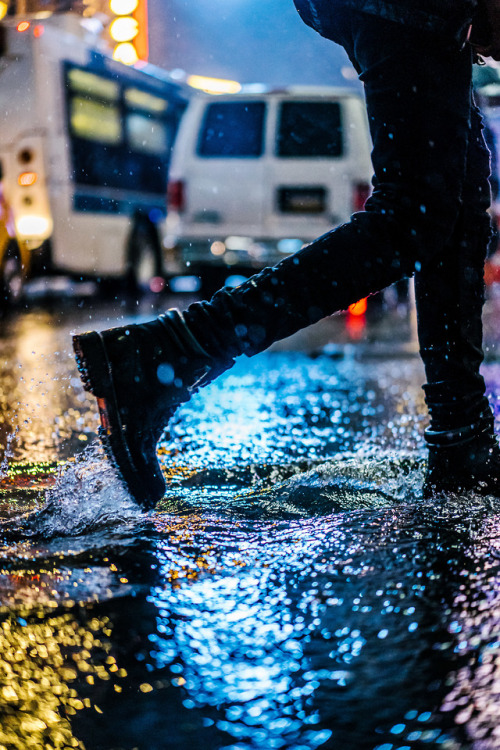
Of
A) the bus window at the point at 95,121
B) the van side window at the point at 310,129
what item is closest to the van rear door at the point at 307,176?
the van side window at the point at 310,129

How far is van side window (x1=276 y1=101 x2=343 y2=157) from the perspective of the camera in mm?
10177

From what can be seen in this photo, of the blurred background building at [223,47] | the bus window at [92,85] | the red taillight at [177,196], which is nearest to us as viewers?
the red taillight at [177,196]

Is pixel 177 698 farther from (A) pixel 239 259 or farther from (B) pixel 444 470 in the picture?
(A) pixel 239 259

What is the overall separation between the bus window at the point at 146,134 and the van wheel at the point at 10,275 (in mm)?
3563

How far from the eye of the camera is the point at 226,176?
Answer: 10125 mm

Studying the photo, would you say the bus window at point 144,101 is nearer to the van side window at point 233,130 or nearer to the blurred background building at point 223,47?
the van side window at point 233,130

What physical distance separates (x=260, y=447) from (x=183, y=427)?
0.49 m

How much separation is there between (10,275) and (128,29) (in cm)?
1579

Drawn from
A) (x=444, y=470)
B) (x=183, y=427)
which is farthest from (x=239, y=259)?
(x=444, y=470)

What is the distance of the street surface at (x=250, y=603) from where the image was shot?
120cm

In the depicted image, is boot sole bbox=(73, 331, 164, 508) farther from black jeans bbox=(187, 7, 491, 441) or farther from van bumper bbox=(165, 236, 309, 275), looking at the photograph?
van bumper bbox=(165, 236, 309, 275)

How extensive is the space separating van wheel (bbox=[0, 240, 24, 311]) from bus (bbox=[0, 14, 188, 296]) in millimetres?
330

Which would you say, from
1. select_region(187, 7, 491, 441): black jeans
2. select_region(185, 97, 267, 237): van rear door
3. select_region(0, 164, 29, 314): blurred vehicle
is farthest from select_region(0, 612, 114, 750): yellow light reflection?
select_region(0, 164, 29, 314): blurred vehicle

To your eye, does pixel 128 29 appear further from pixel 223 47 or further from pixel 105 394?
pixel 105 394
